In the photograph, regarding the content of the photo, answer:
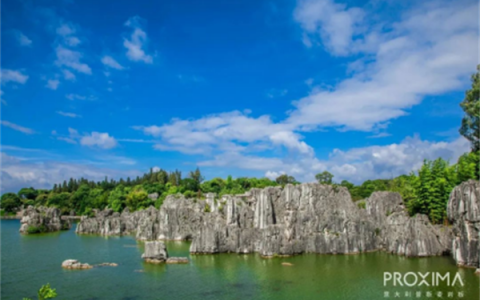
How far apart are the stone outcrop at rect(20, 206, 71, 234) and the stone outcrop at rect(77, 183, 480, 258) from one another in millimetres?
23400

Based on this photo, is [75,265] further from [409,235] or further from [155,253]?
[409,235]

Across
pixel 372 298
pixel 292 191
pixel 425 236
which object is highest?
pixel 292 191

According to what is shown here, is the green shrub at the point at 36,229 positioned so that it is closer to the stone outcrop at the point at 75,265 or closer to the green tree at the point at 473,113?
the stone outcrop at the point at 75,265

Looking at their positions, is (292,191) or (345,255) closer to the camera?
(345,255)

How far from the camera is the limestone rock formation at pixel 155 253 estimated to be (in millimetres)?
37812

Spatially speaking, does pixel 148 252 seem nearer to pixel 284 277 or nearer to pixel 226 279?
pixel 226 279

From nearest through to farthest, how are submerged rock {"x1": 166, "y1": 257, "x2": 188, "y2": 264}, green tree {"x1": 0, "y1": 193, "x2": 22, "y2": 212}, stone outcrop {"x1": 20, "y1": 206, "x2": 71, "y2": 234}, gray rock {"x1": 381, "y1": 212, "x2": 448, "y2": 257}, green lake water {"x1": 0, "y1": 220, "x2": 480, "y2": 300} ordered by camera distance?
green lake water {"x1": 0, "y1": 220, "x2": 480, "y2": 300}, submerged rock {"x1": 166, "y1": 257, "x2": 188, "y2": 264}, gray rock {"x1": 381, "y1": 212, "x2": 448, "y2": 257}, stone outcrop {"x1": 20, "y1": 206, "x2": 71, "y2": 234}, green tree {"x1": 0, "y1": 193, "x2": 22, "y2": 212}

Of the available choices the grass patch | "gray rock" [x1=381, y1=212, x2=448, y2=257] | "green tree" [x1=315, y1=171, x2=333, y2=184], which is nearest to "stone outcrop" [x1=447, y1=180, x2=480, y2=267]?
"gray rock" [x1=381, y1=212, x2=448, y2=257]

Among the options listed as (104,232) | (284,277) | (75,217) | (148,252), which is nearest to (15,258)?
(148,252)

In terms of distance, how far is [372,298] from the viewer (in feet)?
83.5

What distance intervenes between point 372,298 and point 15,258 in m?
37.9

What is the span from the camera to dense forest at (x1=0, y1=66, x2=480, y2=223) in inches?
1796

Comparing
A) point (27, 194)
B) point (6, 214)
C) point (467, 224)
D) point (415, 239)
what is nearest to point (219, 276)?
point (415, 239)

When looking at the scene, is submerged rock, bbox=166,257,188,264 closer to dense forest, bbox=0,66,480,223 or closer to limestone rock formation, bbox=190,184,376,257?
limestone rock formation, bbox=190,184,376,257
